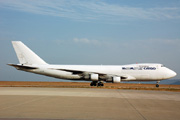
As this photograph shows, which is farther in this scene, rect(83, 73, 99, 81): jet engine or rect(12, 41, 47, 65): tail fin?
rect(12, 41, 47, 65): tail fin

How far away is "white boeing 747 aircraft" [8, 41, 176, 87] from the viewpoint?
128ft

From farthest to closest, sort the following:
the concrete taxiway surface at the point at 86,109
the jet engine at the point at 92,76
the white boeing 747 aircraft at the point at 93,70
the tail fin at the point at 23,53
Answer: the tail fin at the point at 23,53, the white boeing 747 aircraft at the point at 93,70, the jet engine at the point at 92,76, the concrete taxiway surface at the point at 86,109

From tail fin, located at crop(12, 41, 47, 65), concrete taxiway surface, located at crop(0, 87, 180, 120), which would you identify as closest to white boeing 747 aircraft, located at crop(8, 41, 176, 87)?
tail fin, located at crop(12, 41, 47, 65)

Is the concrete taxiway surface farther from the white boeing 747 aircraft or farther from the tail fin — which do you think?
the tail fin

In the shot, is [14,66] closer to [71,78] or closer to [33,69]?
[33,69]

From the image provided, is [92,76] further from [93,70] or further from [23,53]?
[23,53]

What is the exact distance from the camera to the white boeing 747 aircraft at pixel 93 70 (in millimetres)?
39000

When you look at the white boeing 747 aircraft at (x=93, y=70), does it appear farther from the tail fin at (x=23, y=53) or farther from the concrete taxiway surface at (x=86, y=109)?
the concrete taxiway surface at (x=86, y=109)

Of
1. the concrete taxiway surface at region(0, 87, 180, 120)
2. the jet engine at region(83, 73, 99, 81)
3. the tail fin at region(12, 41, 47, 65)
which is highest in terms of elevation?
the tail fin at region(12, 41, 47, 65)

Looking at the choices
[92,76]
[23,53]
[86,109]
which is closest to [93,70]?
[92,76]


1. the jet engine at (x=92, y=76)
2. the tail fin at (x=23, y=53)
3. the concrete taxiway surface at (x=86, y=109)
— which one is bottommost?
the concrete taxiway surface at (x=86, y=109)

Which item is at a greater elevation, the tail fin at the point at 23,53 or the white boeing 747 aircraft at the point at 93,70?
the tail fin at the point at 23,53

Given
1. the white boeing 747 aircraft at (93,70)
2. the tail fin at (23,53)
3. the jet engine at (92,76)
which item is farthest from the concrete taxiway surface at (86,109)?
the tail fin at (23,53)

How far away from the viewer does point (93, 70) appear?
39.8 metres
